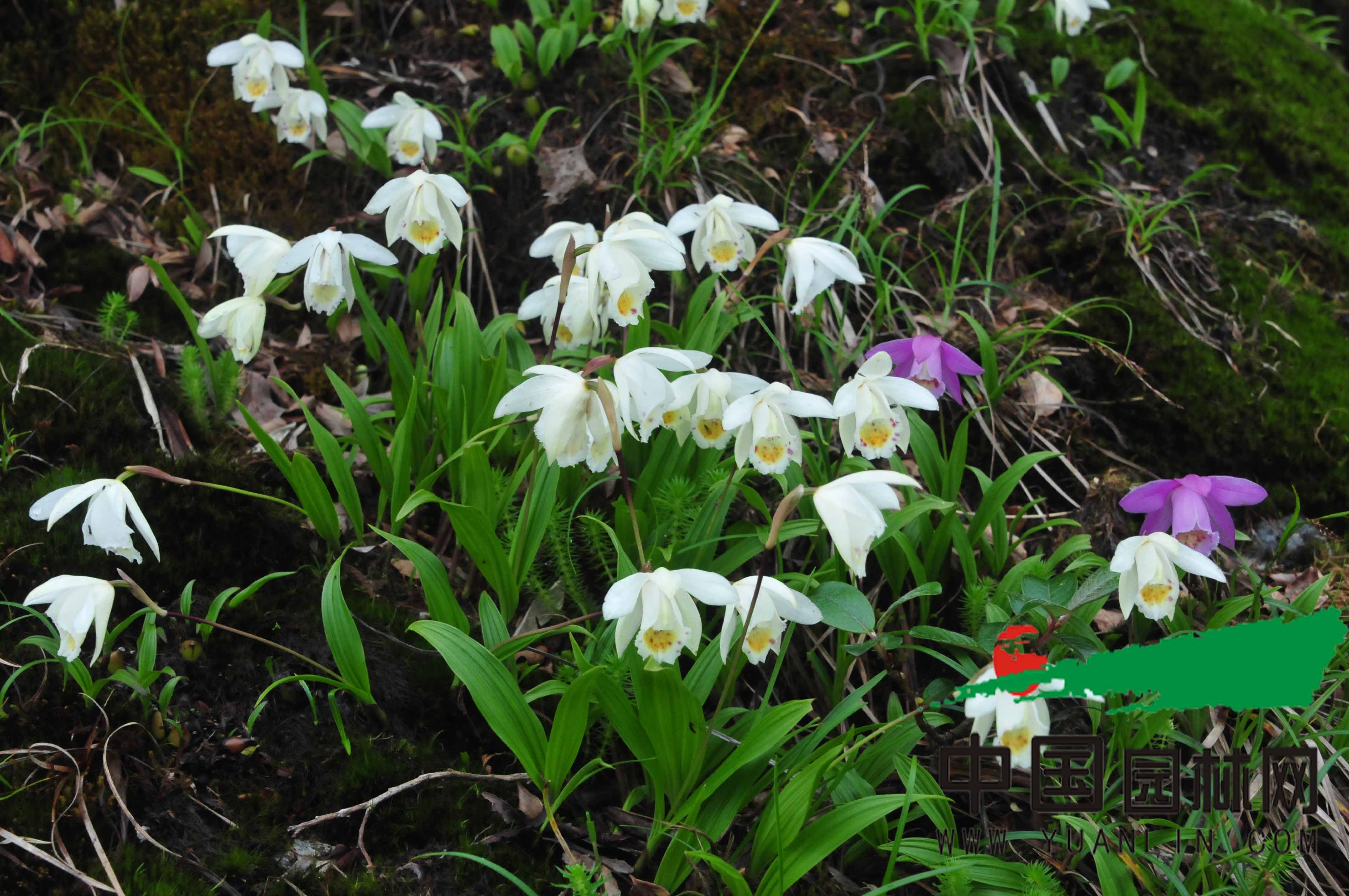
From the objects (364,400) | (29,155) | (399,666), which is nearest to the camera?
(399,666)

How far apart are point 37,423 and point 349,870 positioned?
5.72ft

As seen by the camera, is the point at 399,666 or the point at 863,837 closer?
the point at 863,837

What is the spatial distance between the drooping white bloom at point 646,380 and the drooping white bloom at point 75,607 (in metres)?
1.20

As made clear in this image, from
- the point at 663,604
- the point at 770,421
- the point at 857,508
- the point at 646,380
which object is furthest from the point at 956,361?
the point at 663,604

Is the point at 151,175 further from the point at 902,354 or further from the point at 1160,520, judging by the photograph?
the point at 1160,520

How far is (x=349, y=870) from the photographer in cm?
202

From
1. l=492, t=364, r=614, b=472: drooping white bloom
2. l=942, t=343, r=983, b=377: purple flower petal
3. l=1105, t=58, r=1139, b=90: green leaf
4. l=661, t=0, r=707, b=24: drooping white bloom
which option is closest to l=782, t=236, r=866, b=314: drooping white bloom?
l=942, t=343, r=983, b=377: purple flower petal

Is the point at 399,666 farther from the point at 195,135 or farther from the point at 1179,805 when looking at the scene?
the point at 195,135

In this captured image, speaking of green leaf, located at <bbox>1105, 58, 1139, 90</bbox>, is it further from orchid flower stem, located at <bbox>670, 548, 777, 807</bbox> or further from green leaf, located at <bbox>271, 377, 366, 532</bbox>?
green leaf, located at <bbox>271, 377, 366, 532</bbox>

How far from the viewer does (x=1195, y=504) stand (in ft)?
7.54

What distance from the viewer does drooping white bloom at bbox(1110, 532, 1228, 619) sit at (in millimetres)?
2057

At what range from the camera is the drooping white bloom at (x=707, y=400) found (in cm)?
231

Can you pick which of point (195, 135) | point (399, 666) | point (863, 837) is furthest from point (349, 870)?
point (195, 135)

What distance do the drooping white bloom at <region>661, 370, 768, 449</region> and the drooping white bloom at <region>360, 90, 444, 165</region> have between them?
1.64 meters
